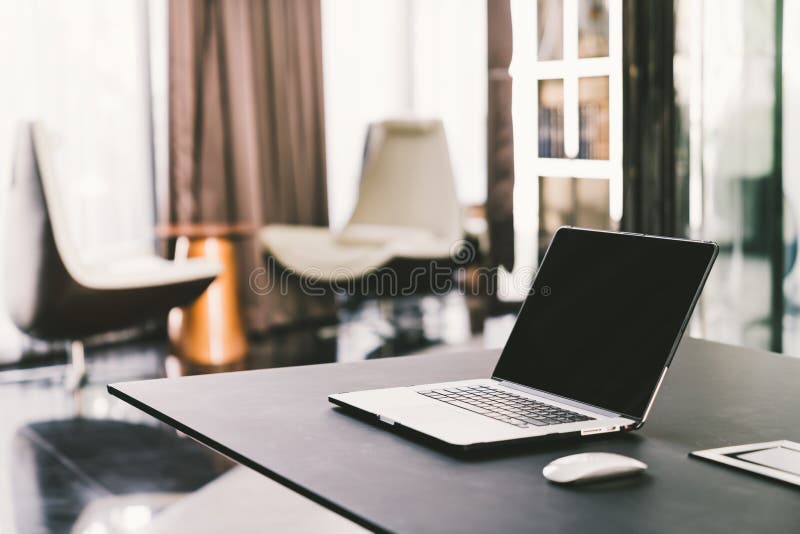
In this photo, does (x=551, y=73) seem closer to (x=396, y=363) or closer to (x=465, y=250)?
(x=465, y=250)

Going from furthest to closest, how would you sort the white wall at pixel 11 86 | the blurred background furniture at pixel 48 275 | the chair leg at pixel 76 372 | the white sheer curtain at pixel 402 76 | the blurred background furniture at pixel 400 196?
1. the white sheer curtain at pixel 402 76
2. the blurred background furniture at pixel 400 196
3. the white wall at pixel 11 86
4. the chair leg at pixel 76 372
5. the blurred background furniture at pixel 48 275

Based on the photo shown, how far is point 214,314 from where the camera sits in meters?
4.76

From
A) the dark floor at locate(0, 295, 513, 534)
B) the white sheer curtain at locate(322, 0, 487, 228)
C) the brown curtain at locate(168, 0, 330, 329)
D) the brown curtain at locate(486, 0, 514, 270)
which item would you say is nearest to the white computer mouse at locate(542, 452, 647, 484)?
the dark floor at locate(0, 295, 513, 534)

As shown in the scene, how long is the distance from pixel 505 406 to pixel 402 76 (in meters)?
5.30

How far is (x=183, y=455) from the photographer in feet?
10.8

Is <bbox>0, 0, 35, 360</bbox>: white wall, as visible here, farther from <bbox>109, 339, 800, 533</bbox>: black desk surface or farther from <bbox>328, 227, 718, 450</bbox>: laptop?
<bbox>328, 227, 718, 450</bbox>: laptop

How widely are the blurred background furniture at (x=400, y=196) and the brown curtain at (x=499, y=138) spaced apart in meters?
0.20

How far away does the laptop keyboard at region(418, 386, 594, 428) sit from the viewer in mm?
1217

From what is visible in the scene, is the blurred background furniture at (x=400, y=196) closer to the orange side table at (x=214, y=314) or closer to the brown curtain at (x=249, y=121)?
the brown curtain at (x=249, y=121)

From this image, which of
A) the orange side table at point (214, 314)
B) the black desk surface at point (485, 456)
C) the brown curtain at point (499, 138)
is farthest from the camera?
the brown curtain at point (499, 138)

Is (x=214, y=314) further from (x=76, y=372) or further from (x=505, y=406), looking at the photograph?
(x=505, y=406)

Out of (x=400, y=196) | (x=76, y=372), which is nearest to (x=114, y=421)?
(x=76, y=372)

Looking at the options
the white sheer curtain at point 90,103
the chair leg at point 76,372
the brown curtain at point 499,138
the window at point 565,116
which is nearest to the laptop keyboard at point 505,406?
the window at point 565,116

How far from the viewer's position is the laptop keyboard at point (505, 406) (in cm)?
122
